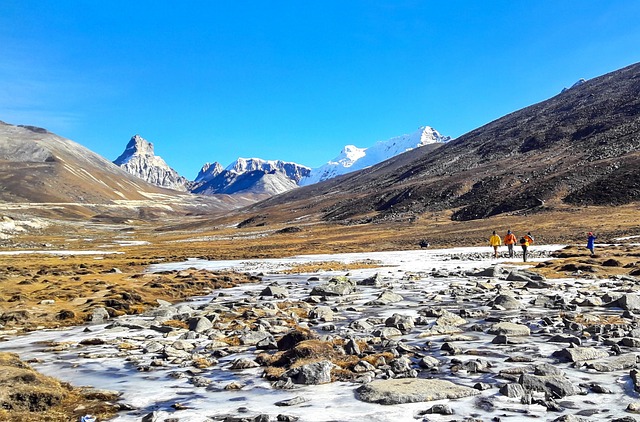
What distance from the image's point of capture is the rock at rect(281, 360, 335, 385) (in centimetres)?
1169

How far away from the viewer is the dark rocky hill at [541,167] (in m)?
97.9

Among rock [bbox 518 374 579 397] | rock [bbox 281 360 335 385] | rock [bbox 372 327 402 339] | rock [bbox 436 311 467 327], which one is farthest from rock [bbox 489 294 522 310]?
rock [bbox 281 360 335 385]

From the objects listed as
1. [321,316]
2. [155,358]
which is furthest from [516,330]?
[155,358]

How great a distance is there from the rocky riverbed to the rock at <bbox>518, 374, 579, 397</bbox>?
27mm

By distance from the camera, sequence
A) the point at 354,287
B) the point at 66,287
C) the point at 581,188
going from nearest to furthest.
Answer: the point at 354,287
the point at 66,287
the point at 581,188

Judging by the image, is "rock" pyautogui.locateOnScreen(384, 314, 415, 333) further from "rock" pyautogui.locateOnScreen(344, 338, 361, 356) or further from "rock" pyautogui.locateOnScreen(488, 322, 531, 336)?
"rock" pyautogui.locateOnScreen(344, 338, 361, 356)

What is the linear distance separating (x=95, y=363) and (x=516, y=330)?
46.9 feet

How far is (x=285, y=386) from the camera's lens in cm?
1143

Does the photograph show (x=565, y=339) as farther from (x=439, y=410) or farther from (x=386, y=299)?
(x=386, y=299)

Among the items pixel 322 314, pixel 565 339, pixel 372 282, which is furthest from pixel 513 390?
pixel 372 282

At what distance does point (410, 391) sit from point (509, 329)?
23.3 ft

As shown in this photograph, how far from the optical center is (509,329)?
619 inches

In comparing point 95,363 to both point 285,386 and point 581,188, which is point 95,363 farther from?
point 581,188

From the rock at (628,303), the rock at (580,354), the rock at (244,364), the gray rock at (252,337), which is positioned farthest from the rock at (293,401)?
the rock at (628,303)
